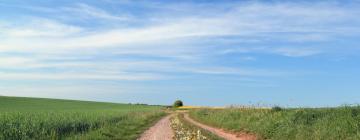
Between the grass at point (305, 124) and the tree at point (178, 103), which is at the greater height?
the tree at point (178, 103)

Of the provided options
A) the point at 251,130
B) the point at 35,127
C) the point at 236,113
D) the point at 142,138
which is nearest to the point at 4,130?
the point at 35,127

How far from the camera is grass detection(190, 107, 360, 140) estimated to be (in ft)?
83.5

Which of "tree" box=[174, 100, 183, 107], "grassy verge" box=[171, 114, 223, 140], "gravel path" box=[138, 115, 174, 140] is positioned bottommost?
"gravel path" box=[138, 115, 174, 140]

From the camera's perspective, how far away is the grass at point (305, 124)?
25.5 metres

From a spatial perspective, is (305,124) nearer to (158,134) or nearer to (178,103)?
(158,134)

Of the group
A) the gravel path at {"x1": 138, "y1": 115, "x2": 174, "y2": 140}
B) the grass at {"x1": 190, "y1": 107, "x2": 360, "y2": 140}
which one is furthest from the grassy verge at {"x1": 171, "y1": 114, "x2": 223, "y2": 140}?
the grass at {"x1": 190, "y1": 107, "x2": 360, "y2": 140}

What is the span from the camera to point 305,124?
2977cm

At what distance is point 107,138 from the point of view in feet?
99.3

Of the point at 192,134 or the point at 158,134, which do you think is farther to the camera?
the point at 158,134

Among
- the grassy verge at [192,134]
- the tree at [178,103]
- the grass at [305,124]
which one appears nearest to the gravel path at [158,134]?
the grassy verge at [192,134]

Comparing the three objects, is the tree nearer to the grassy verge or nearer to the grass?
the grass

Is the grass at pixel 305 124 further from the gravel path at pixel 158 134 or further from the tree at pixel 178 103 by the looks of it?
the tree at pixel 178 103

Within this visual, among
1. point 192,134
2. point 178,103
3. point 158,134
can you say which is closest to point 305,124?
point 158,134

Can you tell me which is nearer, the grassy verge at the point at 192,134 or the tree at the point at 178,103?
the grassy verge at the point at 192,134
